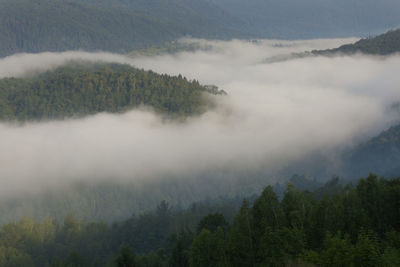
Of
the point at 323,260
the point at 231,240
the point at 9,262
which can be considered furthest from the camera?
the point at 9,262

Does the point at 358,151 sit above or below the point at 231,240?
above

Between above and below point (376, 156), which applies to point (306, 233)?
below

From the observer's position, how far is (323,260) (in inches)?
1404

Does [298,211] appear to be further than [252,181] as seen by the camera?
No

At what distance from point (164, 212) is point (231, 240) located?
80.3 m

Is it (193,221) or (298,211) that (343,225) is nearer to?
(298,211)

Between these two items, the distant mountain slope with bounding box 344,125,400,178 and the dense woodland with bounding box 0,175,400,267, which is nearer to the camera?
the dense woodland with bounding box 0,175,400,267

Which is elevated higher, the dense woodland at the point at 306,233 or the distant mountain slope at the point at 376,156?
the distant mountain slope at the point at 376,156

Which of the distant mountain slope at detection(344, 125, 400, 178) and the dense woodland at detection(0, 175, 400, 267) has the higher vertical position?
the distant mountain slope at detection(344, 125, 400, 178)

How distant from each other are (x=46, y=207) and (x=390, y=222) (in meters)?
147

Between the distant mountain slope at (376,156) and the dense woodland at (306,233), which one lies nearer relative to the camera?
the dense woodland at (306,233)

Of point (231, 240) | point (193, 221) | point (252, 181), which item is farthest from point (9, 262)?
point (252, 181)

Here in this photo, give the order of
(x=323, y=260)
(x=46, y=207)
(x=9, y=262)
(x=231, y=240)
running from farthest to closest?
(x=46, y=207) < (x=9, y=262) < (x=231, y=240) < (x=323, y=260)

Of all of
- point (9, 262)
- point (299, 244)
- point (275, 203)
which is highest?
point (275, 203)
